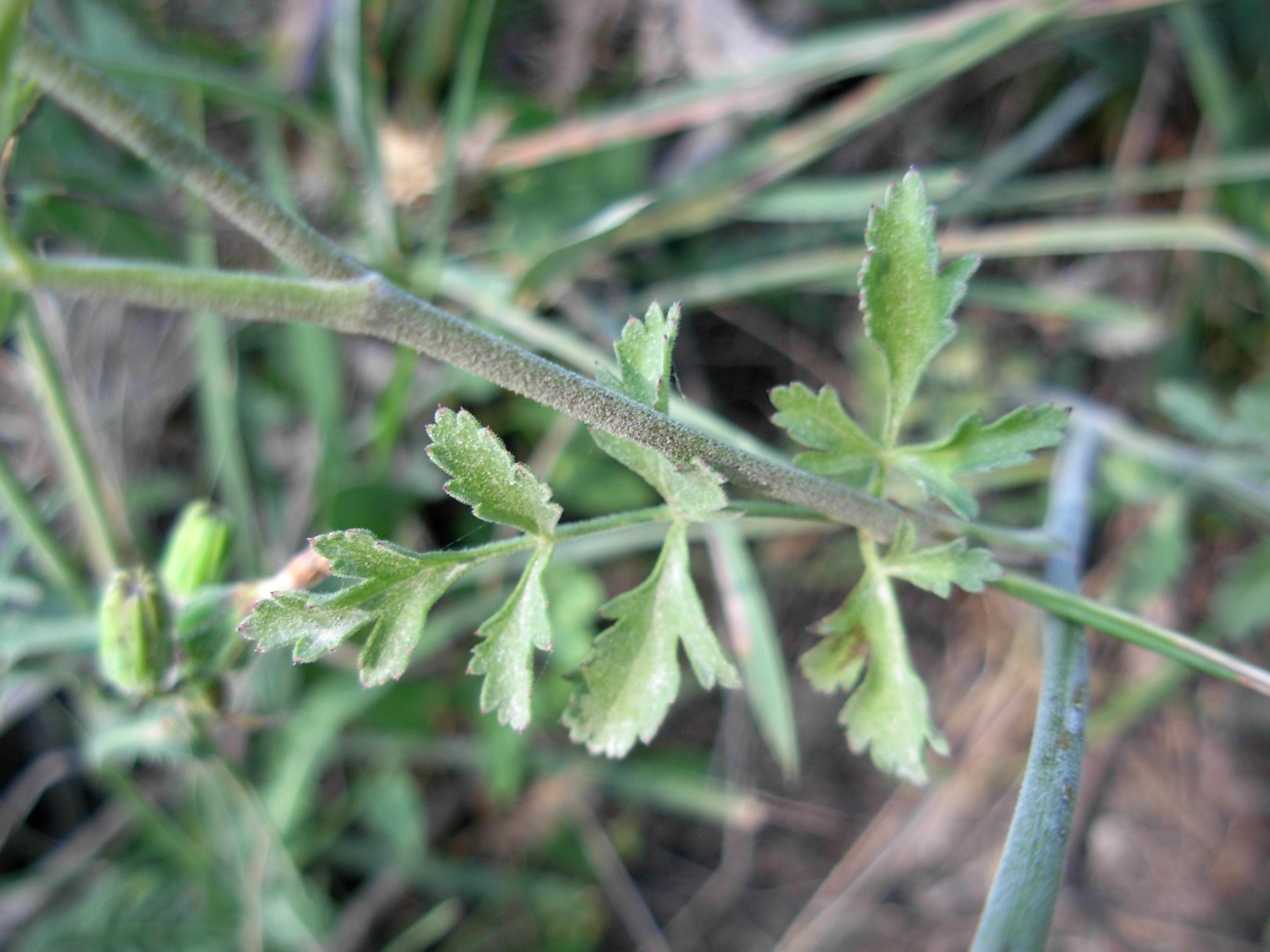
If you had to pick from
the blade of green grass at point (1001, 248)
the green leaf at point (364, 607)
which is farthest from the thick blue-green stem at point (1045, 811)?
the blade of green grass at point (1001, 248)

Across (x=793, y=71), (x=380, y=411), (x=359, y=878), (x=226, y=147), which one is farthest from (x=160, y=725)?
(x=793, y=71)

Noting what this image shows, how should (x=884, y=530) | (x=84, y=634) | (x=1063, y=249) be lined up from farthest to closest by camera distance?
1. (x=1063, y=249)
2. (x=84, y=634)
3. (x=884, y=530)

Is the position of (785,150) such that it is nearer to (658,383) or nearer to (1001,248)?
(1001,248)

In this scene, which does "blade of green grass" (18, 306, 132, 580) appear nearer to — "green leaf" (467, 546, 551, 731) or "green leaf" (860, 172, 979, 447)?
"green leaf" (467, 546, 551, 731)

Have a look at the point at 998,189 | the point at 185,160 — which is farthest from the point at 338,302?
the point at 998,189

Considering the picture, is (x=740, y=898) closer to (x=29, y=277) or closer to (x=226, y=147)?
(x=29, y=277)

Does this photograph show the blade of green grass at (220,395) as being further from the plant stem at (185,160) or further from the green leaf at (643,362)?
the green leaf at (643,362)
